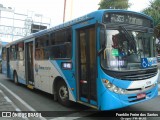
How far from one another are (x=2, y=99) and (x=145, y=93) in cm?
599

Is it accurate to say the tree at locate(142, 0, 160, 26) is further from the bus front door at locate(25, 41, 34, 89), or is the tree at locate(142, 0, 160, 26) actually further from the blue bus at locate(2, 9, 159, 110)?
the blue bus at locate(2, 9, 159, 110)

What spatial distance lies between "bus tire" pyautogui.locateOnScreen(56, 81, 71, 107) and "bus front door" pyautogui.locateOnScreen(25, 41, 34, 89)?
3.25 m

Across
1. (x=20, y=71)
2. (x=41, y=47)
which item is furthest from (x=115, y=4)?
(x=41, y=47)

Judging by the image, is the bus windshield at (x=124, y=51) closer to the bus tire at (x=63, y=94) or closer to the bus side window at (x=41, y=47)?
the bus tire at (x=63, y=94)

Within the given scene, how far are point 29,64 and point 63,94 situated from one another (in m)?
4.34

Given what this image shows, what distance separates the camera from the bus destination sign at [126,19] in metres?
6.78

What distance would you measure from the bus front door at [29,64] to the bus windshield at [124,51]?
20.2ft

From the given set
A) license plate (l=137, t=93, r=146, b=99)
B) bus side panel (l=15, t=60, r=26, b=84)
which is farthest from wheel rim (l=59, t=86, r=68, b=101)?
bus side panel (l=15, t=60, r=26, b=84)

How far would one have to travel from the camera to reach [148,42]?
24.6 feet

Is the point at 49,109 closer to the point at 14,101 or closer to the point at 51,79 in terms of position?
the point at 51,79

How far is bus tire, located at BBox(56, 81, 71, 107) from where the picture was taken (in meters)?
8.66

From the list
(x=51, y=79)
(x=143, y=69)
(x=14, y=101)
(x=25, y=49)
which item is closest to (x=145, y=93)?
(x=143, y=69)

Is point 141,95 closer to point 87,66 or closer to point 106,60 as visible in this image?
point 106,60

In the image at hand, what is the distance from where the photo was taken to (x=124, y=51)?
6.77 m
